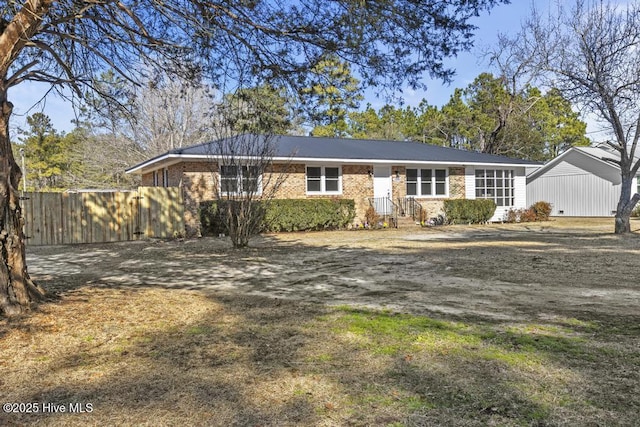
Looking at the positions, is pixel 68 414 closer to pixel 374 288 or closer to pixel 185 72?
pixel 374 288

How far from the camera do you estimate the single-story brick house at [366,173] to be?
17453 millimetres

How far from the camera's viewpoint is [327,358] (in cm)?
351

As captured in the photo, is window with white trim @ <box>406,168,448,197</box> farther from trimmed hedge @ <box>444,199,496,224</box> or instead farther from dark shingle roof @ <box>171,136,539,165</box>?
trimmed hedge @ <box>444,199,496,224</box>

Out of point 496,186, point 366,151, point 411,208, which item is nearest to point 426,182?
point 411,208

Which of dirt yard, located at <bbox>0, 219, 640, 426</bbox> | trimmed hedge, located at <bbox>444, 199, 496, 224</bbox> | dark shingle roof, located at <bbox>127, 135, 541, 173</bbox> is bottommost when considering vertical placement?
dirt yard, located at <bbox>0, 219, 640, 426</bbox>

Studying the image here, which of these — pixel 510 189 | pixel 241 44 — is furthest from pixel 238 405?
pixel 510 189

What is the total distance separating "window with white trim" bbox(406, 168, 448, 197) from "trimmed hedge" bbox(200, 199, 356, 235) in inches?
Result: 159

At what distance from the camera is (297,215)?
17.9 metres

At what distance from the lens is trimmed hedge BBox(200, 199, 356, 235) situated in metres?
16.6

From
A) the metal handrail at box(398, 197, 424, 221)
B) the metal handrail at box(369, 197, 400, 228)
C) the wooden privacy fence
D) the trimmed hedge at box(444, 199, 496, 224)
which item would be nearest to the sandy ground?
the wooden privacy fence

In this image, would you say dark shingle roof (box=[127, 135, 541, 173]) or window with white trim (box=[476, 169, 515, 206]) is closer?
dark shingle roof (box=[127, 135, 541, 173])

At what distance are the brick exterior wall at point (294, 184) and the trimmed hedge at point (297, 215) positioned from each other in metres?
0.60

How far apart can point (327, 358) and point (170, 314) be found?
2157 millimetres

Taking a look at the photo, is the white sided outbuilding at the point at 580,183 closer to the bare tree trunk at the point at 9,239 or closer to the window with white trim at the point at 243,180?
the window with white trim at the point at 243,180
